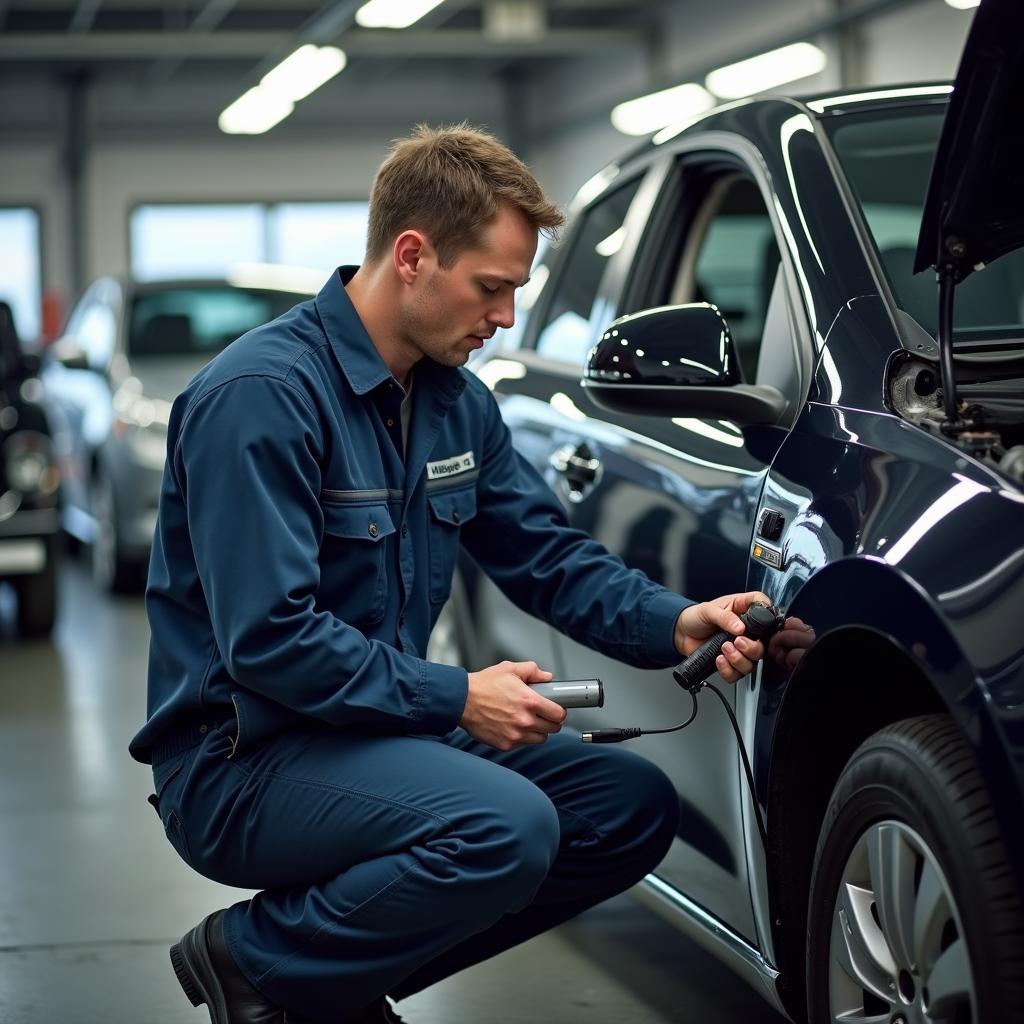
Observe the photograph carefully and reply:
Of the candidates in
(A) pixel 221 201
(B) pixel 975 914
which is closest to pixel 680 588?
(B) pixel 975 914

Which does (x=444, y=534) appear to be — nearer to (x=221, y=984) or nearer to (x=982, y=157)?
(x=221, y=984)

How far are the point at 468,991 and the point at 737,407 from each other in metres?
1.25

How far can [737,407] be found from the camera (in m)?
2.35

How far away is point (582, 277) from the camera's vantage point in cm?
347

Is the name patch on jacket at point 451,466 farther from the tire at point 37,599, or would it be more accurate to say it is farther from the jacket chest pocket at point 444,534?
the tire at point 37,599

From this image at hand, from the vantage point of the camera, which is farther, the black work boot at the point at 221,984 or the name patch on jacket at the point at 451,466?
the name patch on jacket at the point at 451,466

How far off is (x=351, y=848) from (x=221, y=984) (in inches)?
11.5

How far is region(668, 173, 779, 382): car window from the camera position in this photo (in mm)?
3180

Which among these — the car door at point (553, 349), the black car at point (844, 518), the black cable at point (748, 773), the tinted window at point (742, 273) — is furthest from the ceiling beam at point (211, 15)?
the black cable at point (748, 773)

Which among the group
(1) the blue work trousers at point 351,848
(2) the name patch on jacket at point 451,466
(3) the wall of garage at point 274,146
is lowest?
(1) the blue work trousers at point 351,848

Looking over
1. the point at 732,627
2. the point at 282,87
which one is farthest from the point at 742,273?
the point at 282,87

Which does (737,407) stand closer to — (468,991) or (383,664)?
(383,664)

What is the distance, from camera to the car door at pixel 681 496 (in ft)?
7.90

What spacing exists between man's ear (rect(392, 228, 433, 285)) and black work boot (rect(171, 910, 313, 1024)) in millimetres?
940
